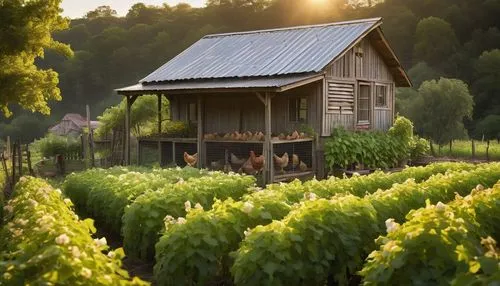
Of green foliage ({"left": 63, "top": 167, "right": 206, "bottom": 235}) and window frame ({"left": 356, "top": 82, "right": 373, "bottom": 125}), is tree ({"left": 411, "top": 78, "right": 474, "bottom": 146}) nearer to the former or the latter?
window frame ({"left": 356, "top": 82, "right": 373, "bottom": 125})

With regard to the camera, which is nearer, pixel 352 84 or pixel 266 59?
pixel 266 59

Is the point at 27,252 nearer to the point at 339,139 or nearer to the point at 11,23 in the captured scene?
the point at 11,23

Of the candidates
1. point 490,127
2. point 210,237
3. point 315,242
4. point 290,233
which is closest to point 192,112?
point 210,237

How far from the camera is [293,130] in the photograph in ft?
76.5

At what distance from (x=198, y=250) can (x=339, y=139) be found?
15627mm

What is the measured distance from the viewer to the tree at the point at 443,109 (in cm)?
5041

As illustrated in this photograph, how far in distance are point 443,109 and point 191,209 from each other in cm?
4620

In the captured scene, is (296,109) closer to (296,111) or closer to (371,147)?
(296,111)

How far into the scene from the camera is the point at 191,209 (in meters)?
8.16

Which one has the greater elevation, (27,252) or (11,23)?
(11,23)

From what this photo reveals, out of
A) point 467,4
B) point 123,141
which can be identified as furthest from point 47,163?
point 467,4

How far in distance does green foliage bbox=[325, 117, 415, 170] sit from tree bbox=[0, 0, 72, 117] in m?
9.87

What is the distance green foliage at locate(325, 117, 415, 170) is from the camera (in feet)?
73.1

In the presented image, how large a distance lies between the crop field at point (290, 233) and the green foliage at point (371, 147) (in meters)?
9.99
